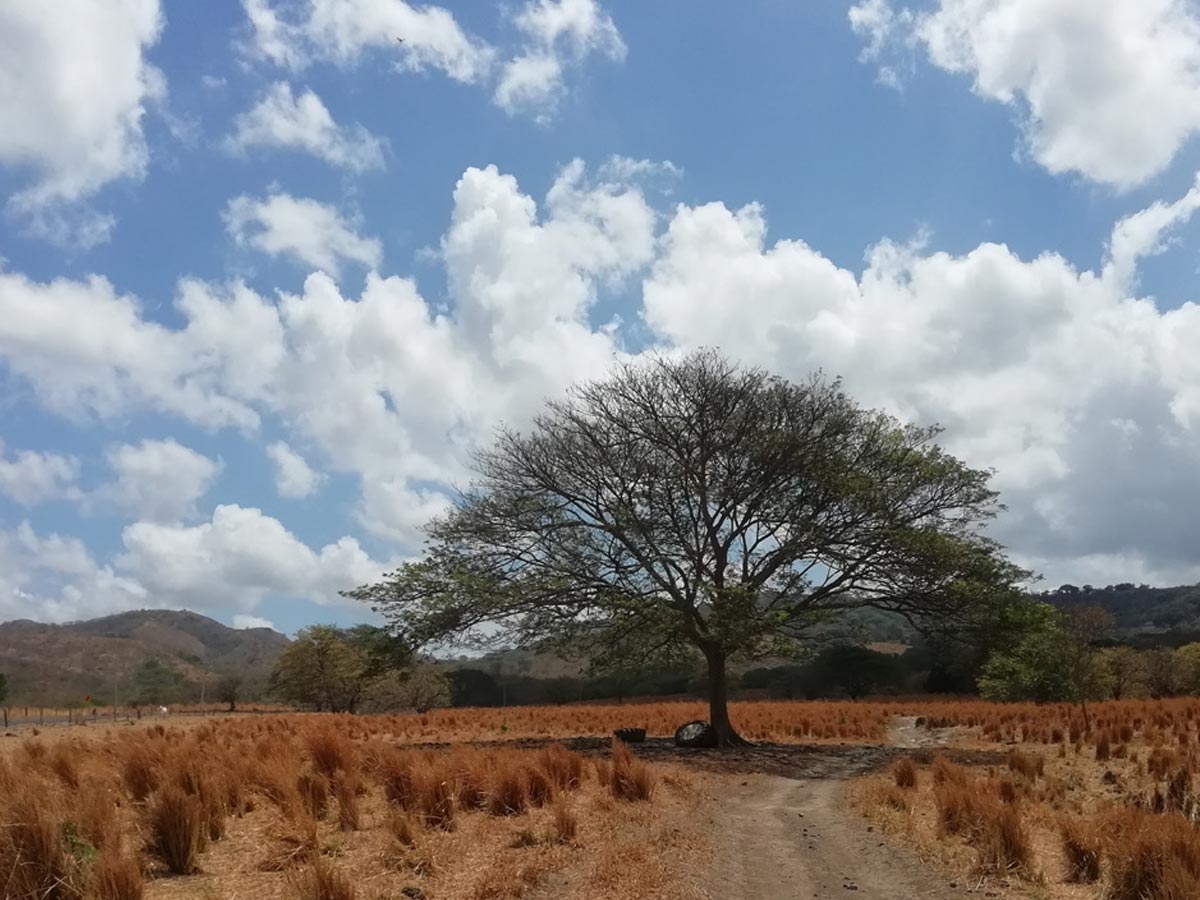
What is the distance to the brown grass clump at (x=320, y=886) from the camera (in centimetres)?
598

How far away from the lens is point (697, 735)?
2166 cm

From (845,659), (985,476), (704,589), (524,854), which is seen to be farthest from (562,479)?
(845,659)

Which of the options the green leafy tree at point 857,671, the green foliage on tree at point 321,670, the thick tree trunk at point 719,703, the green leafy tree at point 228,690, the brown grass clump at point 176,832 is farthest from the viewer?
the green leafy tree at point 228,690

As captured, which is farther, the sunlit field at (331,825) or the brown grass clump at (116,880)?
the sunlit field at (331,825)

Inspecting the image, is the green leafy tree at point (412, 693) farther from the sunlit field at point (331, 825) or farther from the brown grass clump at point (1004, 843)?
the brown grass clump at point (1004, 843)

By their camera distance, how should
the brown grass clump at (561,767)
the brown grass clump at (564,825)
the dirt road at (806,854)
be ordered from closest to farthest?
1. the dirt road at (806,854)
2. the brown grass clump at (564,825)
3. the brown grass clump at (561,767)

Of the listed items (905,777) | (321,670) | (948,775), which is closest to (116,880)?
(948,775)

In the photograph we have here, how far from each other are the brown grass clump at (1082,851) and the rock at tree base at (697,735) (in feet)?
44.0

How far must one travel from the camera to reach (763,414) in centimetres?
2133

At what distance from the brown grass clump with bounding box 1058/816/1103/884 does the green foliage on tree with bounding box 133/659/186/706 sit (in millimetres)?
84869

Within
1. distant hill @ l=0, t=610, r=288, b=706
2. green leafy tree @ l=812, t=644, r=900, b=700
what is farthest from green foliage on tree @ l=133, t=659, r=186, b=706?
green leafy tree @ l=812, t=644, r=900, b=700

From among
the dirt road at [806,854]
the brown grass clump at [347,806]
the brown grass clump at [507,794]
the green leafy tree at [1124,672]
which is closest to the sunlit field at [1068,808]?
the dirt road at [806,854]

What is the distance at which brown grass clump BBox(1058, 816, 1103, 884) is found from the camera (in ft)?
26.1

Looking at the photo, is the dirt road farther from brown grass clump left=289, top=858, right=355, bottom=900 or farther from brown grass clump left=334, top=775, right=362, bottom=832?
brown grass clump left=334, top=775, right=362, bottom=832
